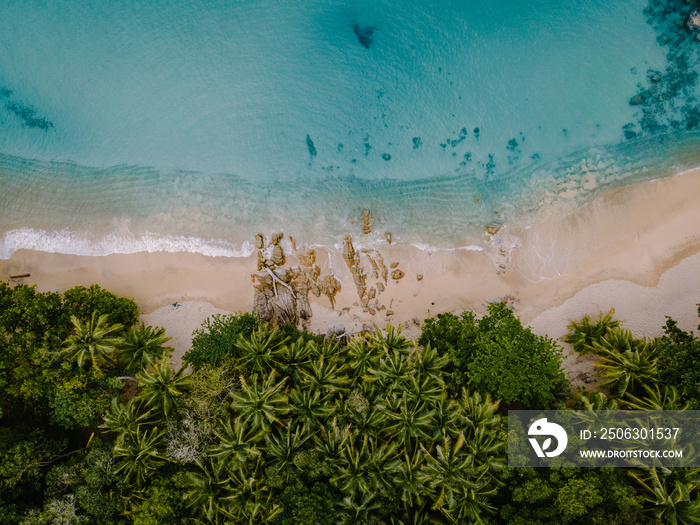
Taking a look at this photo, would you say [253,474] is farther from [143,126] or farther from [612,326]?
[143,126]

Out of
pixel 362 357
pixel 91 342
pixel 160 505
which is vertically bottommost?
pixel 160 505

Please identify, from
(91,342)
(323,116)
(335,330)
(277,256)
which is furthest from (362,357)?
(323,116)

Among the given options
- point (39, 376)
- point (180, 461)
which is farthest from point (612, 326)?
point (39, 376)

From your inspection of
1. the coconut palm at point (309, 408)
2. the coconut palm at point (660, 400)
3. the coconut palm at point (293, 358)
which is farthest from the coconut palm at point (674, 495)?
the coconut palm at point (293, 358)

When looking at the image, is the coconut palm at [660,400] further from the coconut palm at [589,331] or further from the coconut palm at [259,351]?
the coconut palm at [259,351]

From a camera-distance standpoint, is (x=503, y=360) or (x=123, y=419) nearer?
(x=123, y=419)

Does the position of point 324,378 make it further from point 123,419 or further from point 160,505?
point 123,419

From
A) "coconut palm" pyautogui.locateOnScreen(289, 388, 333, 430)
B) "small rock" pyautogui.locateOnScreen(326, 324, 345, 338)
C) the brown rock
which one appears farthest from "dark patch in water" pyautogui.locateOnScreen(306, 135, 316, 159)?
"coconut palm" pyautogui.locateOnScreen(289, 388, 333, 430)
